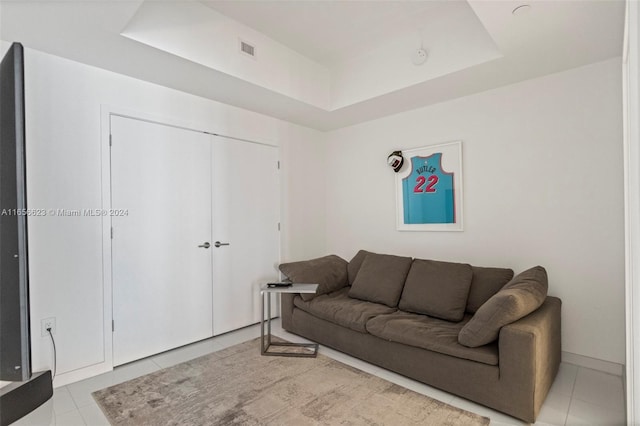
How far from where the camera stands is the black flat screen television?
6.03ft

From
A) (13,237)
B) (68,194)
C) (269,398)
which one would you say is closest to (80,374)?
(13,237)

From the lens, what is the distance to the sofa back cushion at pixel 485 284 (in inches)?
109

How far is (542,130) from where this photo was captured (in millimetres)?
2807

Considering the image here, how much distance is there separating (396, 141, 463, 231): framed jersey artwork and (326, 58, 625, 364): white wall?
0.30ft

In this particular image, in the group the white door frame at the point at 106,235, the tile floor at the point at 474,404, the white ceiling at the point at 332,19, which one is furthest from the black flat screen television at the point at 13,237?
the white ceiling at the point at 332,19

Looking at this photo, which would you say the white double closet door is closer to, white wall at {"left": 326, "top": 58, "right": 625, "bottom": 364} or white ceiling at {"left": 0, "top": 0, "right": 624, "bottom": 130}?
white ceiling at {"left": 0, "top": 0, "right": 624, "bottom": 130}

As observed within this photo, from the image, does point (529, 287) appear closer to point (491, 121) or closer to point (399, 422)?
point (399, 422)

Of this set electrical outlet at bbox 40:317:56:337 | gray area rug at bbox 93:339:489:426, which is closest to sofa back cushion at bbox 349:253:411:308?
gray area rug at bbox 93:339:489:426

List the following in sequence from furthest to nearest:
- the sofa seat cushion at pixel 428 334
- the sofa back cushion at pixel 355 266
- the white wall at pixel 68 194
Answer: the sofa back cushion at pixel 355 266
the white wall at pixel 68 194
the sofa seat cushion at pixel 428 334

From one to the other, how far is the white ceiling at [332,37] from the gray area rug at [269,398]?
96.7 inches

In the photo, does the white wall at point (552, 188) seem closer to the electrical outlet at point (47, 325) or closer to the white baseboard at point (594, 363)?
the white baseboard at point (594, 363)

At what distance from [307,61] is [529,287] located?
115 inches

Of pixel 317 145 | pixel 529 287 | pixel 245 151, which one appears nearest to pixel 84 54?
pixel 245 151

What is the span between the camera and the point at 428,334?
7.75 feet
